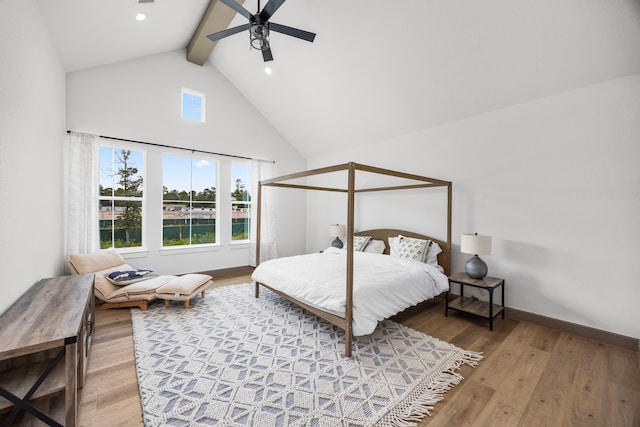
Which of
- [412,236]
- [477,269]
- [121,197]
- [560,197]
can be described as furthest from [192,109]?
[560,197]

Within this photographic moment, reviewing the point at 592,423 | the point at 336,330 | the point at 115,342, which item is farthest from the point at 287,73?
the point at 592,423

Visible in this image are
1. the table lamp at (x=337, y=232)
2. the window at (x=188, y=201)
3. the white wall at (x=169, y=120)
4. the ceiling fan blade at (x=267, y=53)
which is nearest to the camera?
the ceiling fan blade at (x=267, y=53)

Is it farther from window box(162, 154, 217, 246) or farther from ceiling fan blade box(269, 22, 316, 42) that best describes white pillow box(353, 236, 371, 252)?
ceiling fan blade box(269, 22, 316, 42)

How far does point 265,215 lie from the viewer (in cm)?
547

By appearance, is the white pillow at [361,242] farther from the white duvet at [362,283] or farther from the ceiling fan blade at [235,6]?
the ceiling fan blade at [235,6]

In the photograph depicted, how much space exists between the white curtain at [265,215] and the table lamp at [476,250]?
3.65 metres

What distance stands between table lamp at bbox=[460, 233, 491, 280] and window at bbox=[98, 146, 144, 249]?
4.78m

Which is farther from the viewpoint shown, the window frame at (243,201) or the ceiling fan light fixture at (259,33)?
the window frame at (243,201)

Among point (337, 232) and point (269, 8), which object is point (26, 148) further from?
point (337, 232)

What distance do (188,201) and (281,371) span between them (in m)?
3.65

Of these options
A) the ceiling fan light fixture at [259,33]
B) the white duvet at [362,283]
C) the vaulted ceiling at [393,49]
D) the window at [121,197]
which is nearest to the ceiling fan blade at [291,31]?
the ceiling fan light fixture at [259,33]

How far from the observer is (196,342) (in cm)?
246

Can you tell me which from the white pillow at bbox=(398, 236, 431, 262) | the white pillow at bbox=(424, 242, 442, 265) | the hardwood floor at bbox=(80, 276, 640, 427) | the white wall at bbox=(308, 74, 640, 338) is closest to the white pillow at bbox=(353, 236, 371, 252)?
the white pillow at bbox=(398, 236, 431, 262)

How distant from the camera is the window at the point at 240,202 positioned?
17.0ft
